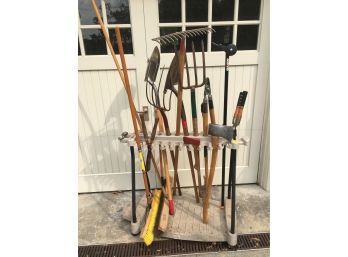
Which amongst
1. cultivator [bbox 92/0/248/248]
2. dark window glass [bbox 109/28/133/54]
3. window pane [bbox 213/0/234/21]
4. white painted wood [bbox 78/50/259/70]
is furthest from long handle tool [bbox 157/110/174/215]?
window pane [bbox 213/0/234/21]

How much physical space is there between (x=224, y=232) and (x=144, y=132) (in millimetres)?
1040

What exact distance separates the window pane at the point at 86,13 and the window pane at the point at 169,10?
21.1 inches

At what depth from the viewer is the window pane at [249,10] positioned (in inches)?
78.3

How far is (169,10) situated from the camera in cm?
197

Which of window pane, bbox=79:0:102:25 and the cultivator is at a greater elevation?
window pane, bbox=79:0:102:25

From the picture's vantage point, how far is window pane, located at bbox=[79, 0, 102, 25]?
6.43ft

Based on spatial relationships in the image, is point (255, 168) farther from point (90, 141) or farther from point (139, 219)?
point (90, 141)

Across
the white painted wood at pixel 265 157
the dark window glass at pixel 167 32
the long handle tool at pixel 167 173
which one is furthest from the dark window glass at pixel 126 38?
the white painted wood at pixel 265 157

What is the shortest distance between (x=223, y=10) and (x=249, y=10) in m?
0.24

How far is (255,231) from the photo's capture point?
196 centimetres

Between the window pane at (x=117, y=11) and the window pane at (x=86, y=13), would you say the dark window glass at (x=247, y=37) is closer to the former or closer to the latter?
the window pane at (x=117, y=11)

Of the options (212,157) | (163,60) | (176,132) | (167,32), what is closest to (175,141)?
(176,132)

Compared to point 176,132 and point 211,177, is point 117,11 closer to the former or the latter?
point 176,132

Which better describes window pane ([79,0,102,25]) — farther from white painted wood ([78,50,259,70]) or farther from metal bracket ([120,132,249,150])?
metal bracket ([120,132,249,150])
